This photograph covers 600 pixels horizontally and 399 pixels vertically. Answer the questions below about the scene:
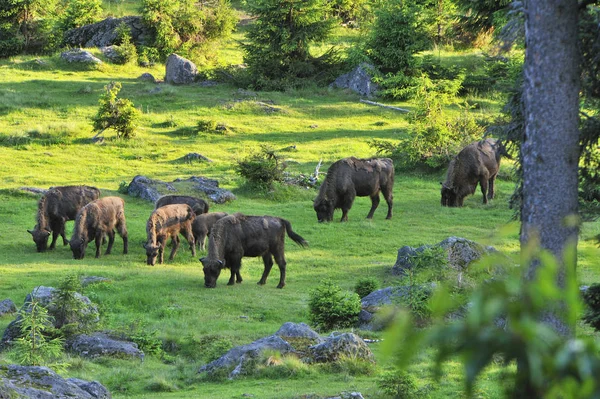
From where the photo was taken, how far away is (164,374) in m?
12.9

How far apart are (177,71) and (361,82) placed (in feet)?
34.1

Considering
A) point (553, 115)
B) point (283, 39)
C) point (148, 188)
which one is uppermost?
point (283, 39)

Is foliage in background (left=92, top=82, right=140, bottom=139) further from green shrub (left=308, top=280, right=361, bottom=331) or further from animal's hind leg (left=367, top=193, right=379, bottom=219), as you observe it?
green shrub (left=308, top=280, right=361, bottom=331)

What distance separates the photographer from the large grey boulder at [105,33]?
5178cm

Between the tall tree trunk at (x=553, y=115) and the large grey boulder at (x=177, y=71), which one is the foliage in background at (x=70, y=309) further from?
the large grey boulder at (x=177, y=71)

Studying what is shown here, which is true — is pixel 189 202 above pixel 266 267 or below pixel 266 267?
above

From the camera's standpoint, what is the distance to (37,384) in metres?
8.66

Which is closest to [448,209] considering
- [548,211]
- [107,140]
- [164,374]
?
[107,140]

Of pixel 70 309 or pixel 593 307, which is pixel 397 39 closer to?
pixel 70 309

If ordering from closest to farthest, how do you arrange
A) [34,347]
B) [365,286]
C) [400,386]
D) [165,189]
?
[400,386]
[34,347]
[365,286]
[165,189]

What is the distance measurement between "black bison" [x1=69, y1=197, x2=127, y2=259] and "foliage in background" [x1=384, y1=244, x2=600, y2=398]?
71.6ft

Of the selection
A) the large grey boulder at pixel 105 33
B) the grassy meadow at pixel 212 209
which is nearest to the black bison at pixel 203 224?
the grassy meadow at pixel 212 209

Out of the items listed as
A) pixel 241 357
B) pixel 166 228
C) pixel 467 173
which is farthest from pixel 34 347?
pixel 467 173

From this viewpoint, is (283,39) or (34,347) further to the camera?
(283,39)
